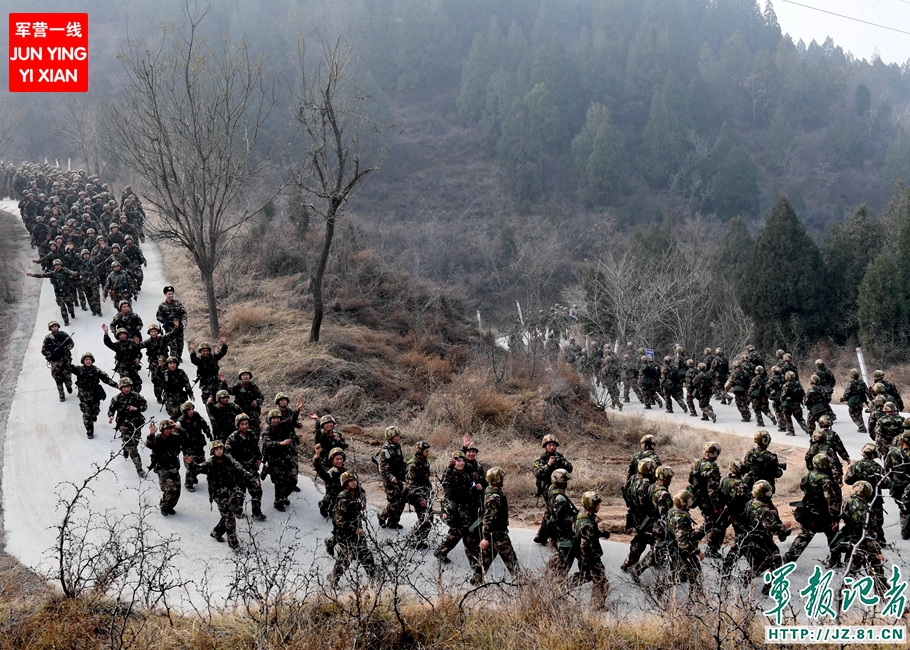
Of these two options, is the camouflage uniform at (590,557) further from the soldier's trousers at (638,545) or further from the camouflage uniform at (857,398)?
the camouflage uniform at (857,398)

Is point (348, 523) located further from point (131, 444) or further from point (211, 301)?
point (211, 301)

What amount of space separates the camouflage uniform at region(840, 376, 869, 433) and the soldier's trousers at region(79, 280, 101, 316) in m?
17.7

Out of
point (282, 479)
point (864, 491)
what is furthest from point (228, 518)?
point (864, 491)

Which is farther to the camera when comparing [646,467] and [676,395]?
[676,395]

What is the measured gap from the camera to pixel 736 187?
7200 cm

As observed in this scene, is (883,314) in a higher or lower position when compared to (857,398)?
higher

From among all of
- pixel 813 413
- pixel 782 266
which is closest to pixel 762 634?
pixel 813 413

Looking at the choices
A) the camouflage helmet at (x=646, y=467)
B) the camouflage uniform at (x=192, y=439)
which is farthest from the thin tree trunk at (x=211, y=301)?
the camouflage helmet at (x=646, y=467)

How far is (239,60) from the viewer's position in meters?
18.2

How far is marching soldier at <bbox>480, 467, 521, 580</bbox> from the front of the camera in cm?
870

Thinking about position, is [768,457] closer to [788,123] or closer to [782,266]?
[782,266]

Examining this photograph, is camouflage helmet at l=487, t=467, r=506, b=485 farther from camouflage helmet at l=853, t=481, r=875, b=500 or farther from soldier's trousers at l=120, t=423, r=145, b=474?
soldier's trousers at l=120, t=423, r=145, b=474

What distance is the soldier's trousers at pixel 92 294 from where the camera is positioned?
18.9m

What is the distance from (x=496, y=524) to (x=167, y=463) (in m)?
4.77
